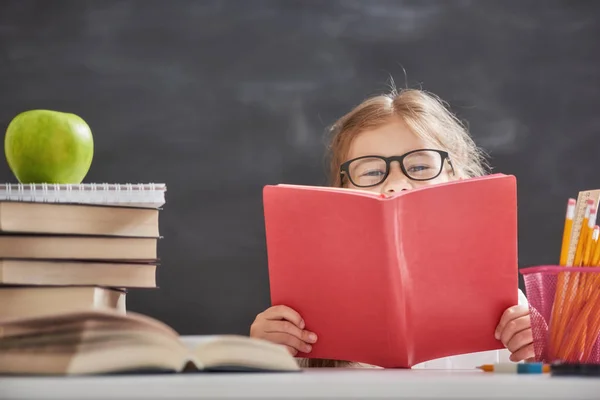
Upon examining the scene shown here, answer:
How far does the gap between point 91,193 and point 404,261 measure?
44 cm

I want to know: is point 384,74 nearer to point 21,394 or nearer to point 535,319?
point 535,319

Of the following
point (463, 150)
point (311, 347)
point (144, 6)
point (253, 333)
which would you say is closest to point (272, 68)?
point (144, 6)

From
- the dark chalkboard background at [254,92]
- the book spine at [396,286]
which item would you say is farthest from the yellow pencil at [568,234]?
the dark chalkboard background at [254,92]

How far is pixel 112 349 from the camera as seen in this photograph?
0.61 metres

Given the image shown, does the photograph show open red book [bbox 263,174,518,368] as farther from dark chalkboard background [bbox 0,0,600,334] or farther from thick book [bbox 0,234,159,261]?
dark chalkboard background [bbox 0,0,600,334]

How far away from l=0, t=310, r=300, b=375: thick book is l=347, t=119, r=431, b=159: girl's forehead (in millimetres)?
1046

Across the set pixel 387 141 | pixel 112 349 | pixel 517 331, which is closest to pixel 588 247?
pixel 517 331

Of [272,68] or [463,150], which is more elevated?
[272,68]

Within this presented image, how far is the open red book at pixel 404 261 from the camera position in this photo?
96cm

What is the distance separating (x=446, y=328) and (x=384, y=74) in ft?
3.77

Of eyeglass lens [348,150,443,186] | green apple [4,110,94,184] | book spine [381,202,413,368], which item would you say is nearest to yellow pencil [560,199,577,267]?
book spine [381,202,413,368]

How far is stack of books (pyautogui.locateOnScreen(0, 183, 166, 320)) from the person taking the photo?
3.07ft

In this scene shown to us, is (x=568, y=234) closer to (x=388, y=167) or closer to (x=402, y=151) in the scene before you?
(x=388, y=167)

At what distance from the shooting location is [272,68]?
2.02 metres
